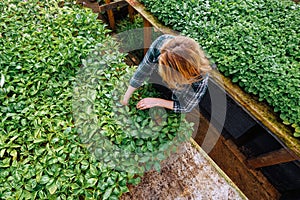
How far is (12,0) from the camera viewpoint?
268 centimetres

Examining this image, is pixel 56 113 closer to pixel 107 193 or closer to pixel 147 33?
pixel 107 193

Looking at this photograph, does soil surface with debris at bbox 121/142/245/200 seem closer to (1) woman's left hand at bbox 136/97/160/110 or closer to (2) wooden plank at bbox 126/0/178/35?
(1) woman's left hand at bbox 136/97/160/110

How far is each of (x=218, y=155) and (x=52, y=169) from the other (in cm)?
207

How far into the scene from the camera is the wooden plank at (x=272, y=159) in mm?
2152

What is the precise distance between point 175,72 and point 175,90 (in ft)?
0.99

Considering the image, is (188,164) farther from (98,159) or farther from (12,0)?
(12,0)

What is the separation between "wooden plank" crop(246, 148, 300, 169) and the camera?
2.15 metres

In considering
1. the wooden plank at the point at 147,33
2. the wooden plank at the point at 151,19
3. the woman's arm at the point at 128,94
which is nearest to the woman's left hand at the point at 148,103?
the woman's arm at the point at 128,94

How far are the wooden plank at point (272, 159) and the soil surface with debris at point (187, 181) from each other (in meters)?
0.54

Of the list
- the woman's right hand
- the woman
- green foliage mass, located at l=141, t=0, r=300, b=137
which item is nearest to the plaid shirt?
the woman

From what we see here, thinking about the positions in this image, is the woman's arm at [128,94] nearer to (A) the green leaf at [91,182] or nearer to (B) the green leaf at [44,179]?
(A) the green leaf at [91,182]

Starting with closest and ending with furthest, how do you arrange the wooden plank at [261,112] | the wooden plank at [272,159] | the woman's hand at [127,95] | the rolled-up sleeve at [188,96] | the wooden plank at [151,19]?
the rolled-up sleeve at [188,96], the woman's hand at [127,95], the wooden plank at [261,112], the wooden plank at [272,159], the wooden plank at [151,19]

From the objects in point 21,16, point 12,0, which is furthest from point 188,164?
point 12,0

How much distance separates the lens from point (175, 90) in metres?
1.80
